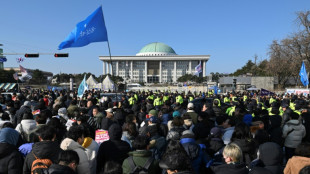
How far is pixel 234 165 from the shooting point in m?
2.74

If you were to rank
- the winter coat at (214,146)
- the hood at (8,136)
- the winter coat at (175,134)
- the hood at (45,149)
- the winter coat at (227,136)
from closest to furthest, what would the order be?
the hood at (45,149), the hood at (8,136), the winter coat at (214,146), the winter coat at (175,134), the winter coat at (227,136)

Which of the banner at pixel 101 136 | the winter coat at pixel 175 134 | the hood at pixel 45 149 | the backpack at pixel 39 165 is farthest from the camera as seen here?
the banner at pixel 101 136

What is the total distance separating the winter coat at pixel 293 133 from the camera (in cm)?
499

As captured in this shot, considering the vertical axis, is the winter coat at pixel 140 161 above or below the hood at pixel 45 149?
below

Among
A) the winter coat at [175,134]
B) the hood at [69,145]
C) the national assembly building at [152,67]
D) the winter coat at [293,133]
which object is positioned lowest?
the winter coat at [293,133]

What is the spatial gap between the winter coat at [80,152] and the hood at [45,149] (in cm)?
12

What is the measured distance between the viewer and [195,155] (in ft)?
10.7

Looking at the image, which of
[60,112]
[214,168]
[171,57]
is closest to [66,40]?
[60,112]

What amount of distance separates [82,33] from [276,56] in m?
36.1

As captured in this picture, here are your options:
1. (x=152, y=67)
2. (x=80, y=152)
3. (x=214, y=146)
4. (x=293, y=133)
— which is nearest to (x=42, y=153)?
(x=80, y=152)

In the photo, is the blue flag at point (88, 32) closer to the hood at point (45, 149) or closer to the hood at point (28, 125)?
the hood at point (28, 125)

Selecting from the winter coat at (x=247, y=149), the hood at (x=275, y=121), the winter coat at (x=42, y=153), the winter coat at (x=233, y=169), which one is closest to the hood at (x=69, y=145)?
the winter coat at (x=42, y=153)

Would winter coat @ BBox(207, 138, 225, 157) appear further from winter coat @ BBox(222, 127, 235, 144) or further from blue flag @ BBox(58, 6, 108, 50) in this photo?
blue flag @ BBox(58, 6, 108, 50)

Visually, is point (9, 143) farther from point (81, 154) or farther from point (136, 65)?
point (136, 65)
